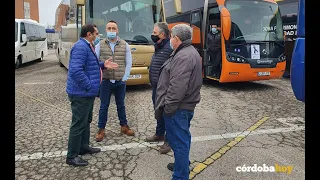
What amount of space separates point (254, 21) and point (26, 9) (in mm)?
55356

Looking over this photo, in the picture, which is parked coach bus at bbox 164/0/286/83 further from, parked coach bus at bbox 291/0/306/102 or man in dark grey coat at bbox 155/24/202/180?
man in dark grey coat at bbox 155/24/202/180

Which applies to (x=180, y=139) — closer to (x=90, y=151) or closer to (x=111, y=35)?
(x=90, y=151)

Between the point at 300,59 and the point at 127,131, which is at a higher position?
the point at 300,59

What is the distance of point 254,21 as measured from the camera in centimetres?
838

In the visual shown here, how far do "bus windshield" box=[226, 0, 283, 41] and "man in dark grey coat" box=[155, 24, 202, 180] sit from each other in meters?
5.60

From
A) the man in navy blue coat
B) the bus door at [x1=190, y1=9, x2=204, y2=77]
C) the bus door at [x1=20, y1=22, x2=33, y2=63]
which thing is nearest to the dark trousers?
the man in navy blue coat

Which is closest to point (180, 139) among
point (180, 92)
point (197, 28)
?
point (180, 92)

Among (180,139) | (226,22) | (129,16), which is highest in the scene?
(129,16)

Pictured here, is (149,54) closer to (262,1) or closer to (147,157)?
(262,1)

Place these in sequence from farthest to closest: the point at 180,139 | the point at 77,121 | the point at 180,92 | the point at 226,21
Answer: the point at 226,21
the point at 77,121
the point at 180,139
the point at 180,92

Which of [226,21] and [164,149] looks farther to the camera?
[226,21]

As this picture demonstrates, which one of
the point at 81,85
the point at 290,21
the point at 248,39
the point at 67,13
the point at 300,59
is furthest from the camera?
the point at 67,13

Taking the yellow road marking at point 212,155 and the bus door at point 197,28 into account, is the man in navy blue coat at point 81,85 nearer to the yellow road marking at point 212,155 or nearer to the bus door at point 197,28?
the yellow road marking at point 212,155

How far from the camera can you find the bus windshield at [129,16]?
25.3ft
